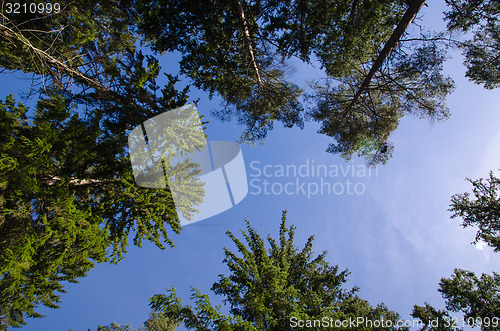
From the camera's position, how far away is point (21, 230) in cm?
490

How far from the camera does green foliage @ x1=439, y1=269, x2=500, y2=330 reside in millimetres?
9359

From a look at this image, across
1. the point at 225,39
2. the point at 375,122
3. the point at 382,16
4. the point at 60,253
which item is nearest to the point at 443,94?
the point at 375,122

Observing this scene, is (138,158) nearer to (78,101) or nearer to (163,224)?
(163,224)

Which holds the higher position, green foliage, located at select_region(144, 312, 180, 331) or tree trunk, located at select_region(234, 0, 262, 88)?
tree trunk, located at select_region(234, 0, 262, 88)

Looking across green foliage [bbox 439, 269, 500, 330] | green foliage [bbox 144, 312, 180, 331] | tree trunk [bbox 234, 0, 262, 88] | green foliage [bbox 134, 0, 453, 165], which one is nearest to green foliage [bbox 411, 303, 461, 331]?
green foliage [bbox 439, 269, 500, 330]

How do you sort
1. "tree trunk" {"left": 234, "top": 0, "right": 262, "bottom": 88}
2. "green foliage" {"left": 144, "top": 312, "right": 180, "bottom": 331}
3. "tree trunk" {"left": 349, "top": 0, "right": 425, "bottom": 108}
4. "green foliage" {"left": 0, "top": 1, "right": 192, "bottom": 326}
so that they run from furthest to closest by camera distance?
"green foliage" {"left": 144, "top": 312, "right": 180, "bottom": 331} < "tree trunk" {"left": 234, "top": 0, "right": 262, "bottom": 88} < "tree trunk" {"left": 349, "top": 0, "right": 425, "bottom": 108} < "green foliage" {"left": 0, "top": 1, "right": 192, "bottom": 326}

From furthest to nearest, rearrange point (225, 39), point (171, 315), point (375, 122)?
1. point (375, 122)
2. point (225, 39)
3. point (171, 315)

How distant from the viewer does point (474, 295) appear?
32.2 feet

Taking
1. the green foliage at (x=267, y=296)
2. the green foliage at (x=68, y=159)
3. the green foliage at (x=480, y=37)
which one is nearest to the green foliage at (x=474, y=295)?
the green foliage at (x=267, y=296)

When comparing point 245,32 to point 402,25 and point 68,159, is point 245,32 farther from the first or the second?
point 68,159

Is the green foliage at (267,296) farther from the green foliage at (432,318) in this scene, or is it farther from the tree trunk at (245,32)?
the tree trunk at (245,32)

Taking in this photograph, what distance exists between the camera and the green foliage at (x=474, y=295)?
9359mm

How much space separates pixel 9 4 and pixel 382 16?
10912 mm

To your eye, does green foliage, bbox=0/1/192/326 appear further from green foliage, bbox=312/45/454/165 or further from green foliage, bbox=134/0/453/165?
green foliage, bbox=312/45/454/165
